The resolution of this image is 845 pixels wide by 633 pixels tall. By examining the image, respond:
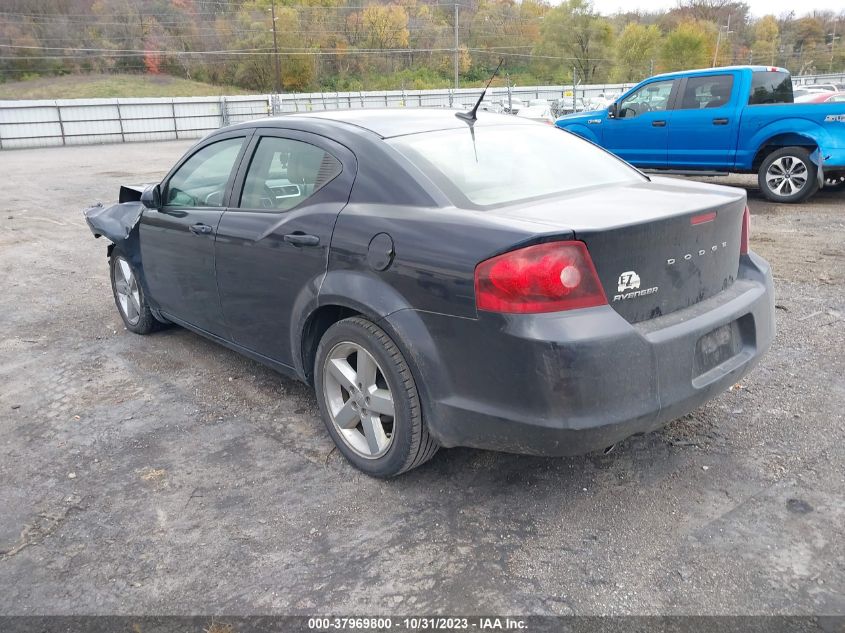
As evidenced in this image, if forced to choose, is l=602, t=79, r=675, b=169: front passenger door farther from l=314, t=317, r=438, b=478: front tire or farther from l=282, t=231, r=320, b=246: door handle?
l=314, t=317, r=438, b=478: front tire

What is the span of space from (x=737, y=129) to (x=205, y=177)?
8.25 metres

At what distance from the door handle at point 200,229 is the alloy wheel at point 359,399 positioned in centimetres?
122

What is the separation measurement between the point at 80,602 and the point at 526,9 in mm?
103441

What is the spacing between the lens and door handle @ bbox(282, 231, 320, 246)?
10.5 feet

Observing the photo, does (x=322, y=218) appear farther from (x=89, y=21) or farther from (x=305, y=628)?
(x=89, y=21)

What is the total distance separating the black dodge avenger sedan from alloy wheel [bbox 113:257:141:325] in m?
1.33

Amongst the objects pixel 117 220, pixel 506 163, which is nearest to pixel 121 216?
pixel 117 220

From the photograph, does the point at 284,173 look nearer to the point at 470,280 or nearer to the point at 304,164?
the point at 304,164

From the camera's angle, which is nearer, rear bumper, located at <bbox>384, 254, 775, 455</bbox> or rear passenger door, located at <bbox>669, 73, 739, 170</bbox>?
rear bumper, located at <bbox>384, 254, 775, 455</bbox>

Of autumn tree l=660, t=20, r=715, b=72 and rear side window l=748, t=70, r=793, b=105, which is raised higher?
autumn tree l=660, t=20, r=715, b=72

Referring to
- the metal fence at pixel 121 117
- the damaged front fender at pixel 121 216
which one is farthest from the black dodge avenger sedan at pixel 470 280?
the metal fence at pixel 121 117

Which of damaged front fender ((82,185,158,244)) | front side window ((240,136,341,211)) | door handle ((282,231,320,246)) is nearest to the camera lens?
door handle ((282,231,320,246))

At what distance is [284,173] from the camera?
358 cm

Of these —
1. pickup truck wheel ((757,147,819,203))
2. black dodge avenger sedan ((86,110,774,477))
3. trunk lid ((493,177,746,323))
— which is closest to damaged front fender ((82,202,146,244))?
black dodge avenger sedan ((86,110,774,477))
